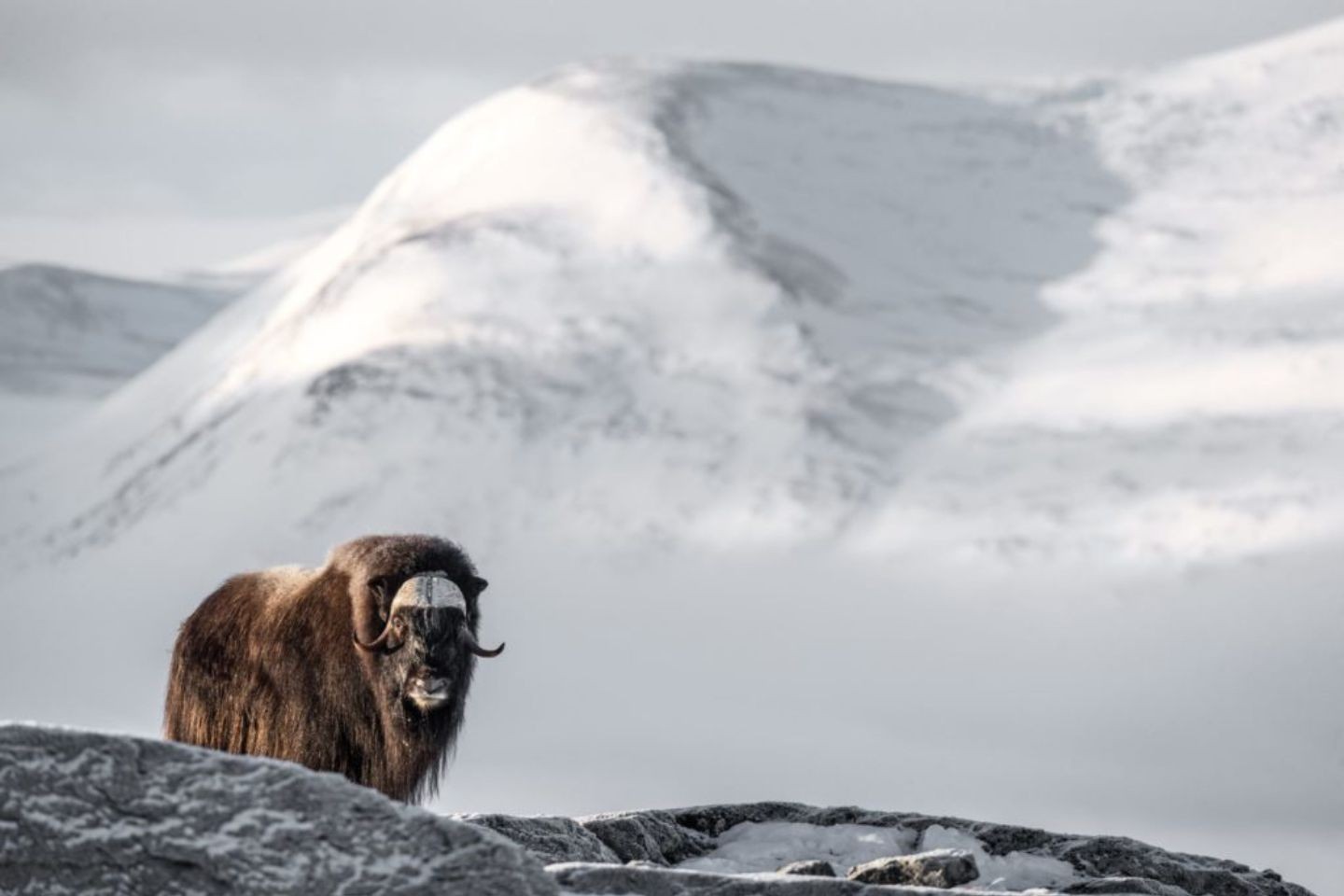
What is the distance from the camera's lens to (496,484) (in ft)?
213

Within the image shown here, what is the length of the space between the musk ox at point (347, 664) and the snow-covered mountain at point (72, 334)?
89.1m

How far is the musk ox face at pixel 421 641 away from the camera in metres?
10.2

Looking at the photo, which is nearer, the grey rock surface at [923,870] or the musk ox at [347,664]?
the grey rock surface at [923,870]

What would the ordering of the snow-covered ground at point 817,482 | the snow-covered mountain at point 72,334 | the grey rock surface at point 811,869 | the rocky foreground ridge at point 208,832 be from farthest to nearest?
1. the snow-covered mountain at point 72,334
2. the snow-covered ground at point 817,482
3. the grey rock surface at point 811,869
4. the rocky foreground ridge at point 208,832

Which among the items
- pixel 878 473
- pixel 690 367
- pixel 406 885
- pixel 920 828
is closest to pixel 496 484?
pixel 690 367

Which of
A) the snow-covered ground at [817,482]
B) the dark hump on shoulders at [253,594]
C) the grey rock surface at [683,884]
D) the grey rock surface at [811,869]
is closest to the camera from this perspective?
the grey rock surface at [683,884]

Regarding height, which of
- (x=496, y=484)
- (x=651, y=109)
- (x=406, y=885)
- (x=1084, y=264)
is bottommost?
(x=406, y=885)

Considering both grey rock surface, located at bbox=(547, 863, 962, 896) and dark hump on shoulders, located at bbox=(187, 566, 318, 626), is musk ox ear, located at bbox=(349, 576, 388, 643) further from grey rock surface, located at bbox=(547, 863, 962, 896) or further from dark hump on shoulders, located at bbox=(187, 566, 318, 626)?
grey rock surface, located at bbox=(547, 863, 962, 896)

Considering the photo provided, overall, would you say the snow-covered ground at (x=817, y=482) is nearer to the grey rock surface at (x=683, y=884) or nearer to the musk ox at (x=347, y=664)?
the musk ox at (x=347, y=664)

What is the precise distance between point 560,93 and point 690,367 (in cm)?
1762

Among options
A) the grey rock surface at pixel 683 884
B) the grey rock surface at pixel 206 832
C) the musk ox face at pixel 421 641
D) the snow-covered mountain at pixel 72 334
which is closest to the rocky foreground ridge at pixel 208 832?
the grey rock surface at pixel 206 832

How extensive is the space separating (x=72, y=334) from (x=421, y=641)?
107113mm

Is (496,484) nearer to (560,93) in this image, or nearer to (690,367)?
(690,367)

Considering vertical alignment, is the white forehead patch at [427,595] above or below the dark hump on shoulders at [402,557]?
below
